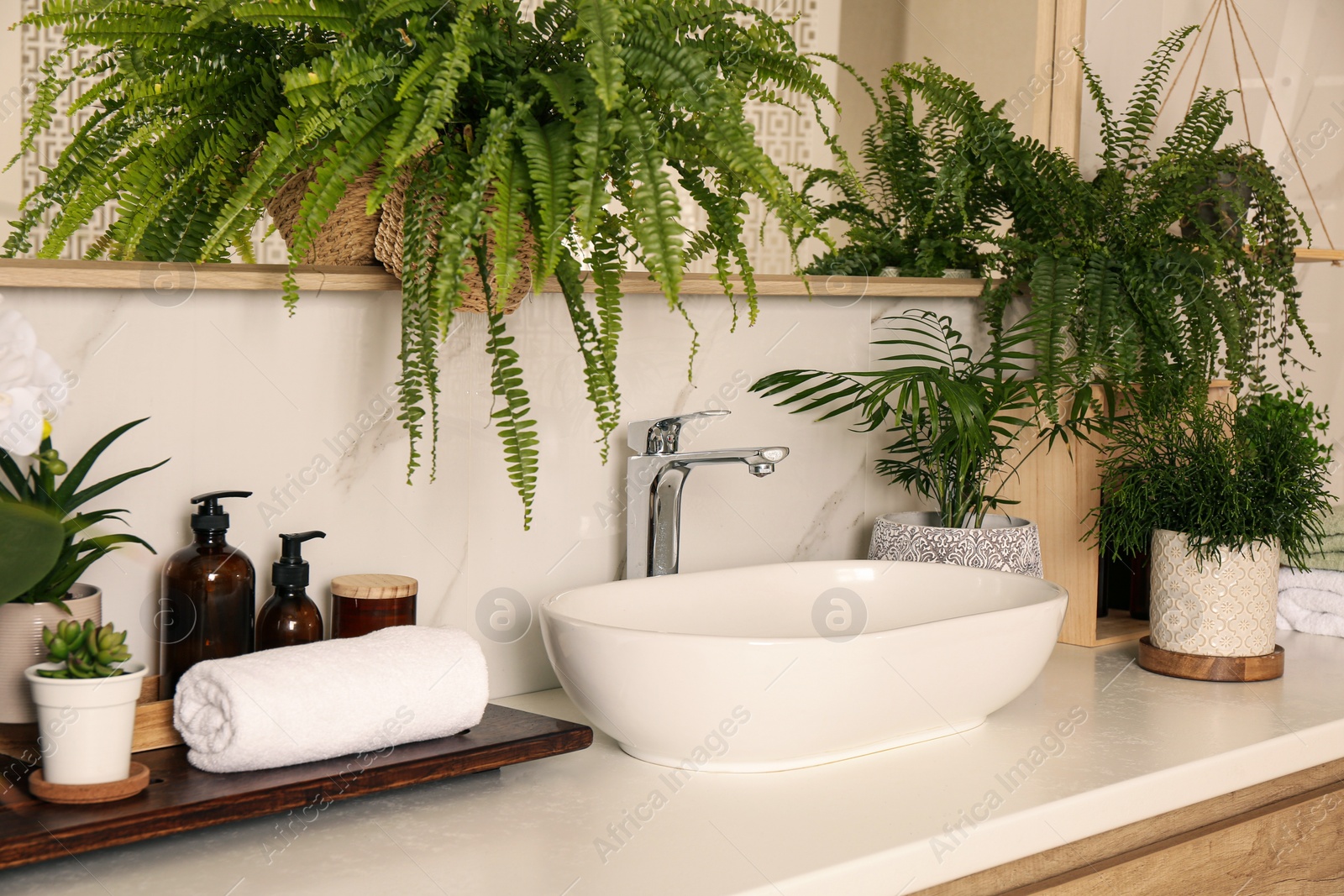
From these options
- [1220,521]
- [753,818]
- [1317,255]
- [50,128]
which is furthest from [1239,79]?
[50,128]

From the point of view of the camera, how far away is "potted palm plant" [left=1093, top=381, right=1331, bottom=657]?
1393 mm

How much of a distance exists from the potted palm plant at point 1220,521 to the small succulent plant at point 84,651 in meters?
1.08

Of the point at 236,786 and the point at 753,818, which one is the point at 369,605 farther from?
the point at 753,818

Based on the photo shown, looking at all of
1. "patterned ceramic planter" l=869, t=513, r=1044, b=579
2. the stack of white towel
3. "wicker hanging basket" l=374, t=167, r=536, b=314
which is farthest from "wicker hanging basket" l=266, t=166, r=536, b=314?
the stack of white towel

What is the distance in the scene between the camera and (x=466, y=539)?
125 centimetres

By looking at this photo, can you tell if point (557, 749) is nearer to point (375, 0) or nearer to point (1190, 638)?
point (375, 0)

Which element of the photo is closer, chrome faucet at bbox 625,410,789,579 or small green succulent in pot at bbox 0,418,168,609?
small green succulent in pot at bbox 0,418,168,609

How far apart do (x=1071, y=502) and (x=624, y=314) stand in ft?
2.08

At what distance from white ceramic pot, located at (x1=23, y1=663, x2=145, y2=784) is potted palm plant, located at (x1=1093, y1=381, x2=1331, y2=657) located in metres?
1.08

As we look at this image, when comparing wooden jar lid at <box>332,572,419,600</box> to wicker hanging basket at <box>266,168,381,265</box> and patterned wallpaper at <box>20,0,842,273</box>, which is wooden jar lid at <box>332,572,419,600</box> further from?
patterned wallpaper at <box>20,0,842,273</box>

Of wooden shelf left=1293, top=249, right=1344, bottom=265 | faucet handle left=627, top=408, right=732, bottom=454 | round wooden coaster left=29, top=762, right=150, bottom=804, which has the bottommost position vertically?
round wooden coaster left=29, top=762, right=150, bottom=804

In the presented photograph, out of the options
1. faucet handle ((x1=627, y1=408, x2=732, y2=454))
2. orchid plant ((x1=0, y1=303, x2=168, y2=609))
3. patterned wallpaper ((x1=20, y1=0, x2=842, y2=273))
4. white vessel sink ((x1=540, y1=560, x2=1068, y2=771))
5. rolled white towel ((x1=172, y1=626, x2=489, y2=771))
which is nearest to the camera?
orchid plant ((x1=0, y1=303, x2=168, y2=609))

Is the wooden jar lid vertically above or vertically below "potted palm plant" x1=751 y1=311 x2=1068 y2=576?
below

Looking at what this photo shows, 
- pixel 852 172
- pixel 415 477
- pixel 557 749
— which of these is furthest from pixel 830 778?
pixel 852 172
